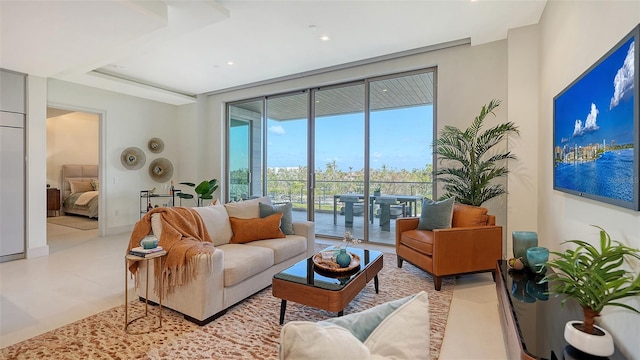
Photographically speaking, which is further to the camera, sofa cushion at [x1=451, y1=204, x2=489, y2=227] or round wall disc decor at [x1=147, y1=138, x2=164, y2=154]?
round wall disc decor at [x1=147, y1=138, x2=164, y2=154]

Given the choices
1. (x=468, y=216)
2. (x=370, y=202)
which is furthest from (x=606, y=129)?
(x=370, y=202)

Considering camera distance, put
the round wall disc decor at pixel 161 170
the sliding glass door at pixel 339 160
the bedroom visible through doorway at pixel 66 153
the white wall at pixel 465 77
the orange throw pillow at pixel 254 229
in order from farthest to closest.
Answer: the bedroom visible through doorway at pixel 66 153 < the round wall disc decor at pixel 161 170 < the sliding glass door at pixel 339 160 < the white wall at pixel 465 77 < the orange throw pillow at pixel 254 229

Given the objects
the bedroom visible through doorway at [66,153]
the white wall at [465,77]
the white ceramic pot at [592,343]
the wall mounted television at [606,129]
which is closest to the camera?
the white ceramic pot at [592,343]

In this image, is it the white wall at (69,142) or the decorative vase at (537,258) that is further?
the white wall at (69,142)

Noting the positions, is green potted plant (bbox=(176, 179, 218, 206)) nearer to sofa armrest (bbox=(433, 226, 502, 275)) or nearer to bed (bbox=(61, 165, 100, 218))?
bed (bbox=(61, 165, 100, 218))

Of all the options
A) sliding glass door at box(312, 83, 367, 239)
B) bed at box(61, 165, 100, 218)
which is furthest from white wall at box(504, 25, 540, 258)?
bed at box(61, 165, 100, 218)

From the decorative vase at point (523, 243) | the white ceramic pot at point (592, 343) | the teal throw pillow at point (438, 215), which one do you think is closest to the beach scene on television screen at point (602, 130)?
the decorative vase at point (523, 243)

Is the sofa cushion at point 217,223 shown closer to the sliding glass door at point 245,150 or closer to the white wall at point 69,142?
the sliding glass door at point 245,150

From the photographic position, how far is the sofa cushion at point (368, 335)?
63cm

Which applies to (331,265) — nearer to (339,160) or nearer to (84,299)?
(84,299)

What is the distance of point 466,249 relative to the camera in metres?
3.00

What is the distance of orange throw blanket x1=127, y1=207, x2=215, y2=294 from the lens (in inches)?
91.0

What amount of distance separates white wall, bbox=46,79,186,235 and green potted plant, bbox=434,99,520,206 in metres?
5.83

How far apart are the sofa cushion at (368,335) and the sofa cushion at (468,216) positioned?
2.79 m
